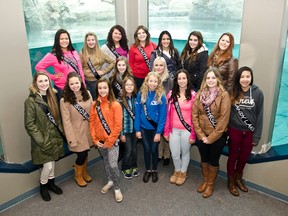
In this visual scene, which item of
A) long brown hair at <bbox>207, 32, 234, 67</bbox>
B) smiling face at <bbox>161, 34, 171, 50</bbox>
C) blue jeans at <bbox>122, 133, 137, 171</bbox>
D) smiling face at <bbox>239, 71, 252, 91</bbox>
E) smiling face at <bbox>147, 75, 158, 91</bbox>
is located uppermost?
smiling face at <bbox>161, 34, 171, 50</bbox>

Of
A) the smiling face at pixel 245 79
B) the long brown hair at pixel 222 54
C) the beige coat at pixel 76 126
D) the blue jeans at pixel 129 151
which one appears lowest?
the blue jeans at pixel 129 151

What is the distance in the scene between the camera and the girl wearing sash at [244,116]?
9.24 ft

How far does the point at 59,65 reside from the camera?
3166 mm

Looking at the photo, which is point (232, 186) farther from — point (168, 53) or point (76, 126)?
point (76, 126)

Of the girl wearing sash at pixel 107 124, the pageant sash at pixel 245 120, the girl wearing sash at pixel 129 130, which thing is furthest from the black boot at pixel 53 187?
the pageant sash at pixel 245 120

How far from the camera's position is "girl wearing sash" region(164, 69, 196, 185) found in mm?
3064

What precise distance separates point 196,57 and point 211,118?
80 cm

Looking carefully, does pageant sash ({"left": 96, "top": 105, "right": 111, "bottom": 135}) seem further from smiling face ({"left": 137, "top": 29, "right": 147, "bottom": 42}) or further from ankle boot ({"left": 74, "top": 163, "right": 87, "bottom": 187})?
smiling face ({"left": 137, "top": 29, "right": 147, "bottom": 42})

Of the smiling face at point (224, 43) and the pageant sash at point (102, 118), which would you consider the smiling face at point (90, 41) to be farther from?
the smiling face at point (224, 43)

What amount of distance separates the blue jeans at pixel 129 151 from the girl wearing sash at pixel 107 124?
0.32 m

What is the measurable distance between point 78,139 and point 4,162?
0.84 m

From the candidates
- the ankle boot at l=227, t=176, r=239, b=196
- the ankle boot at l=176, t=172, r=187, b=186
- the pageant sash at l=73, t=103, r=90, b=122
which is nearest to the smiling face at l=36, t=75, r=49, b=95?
the pageant sash at l=73, t=103, r=90, b=122

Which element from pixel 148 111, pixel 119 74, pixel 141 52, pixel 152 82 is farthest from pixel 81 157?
pixel 141 52

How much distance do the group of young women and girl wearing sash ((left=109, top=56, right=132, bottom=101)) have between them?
12 mm
